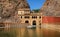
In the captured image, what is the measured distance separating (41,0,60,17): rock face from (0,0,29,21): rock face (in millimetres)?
14410

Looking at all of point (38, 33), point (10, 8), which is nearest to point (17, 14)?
point (10, 8)

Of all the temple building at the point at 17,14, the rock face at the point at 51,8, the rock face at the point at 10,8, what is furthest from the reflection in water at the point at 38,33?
the rock face at the point at 10,8

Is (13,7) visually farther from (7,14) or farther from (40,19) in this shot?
(40,19)

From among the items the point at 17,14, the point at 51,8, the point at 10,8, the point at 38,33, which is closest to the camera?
→ the point at 38,33

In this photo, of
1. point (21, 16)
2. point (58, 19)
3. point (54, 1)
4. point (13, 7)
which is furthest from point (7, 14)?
point (58, 19)

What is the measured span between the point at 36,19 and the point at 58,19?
3147 cm

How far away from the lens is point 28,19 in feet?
345

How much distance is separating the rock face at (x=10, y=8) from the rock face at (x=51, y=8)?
1441 centimetres

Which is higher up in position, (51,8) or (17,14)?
(51,8)

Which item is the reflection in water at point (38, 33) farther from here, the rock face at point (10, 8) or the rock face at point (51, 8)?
the rock face at point (10, 8)

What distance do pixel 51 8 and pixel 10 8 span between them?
29237 millimetres

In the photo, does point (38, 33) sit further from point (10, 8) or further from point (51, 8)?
point (10, 8)

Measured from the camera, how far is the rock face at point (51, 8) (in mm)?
118963

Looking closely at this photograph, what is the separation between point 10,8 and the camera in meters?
126
